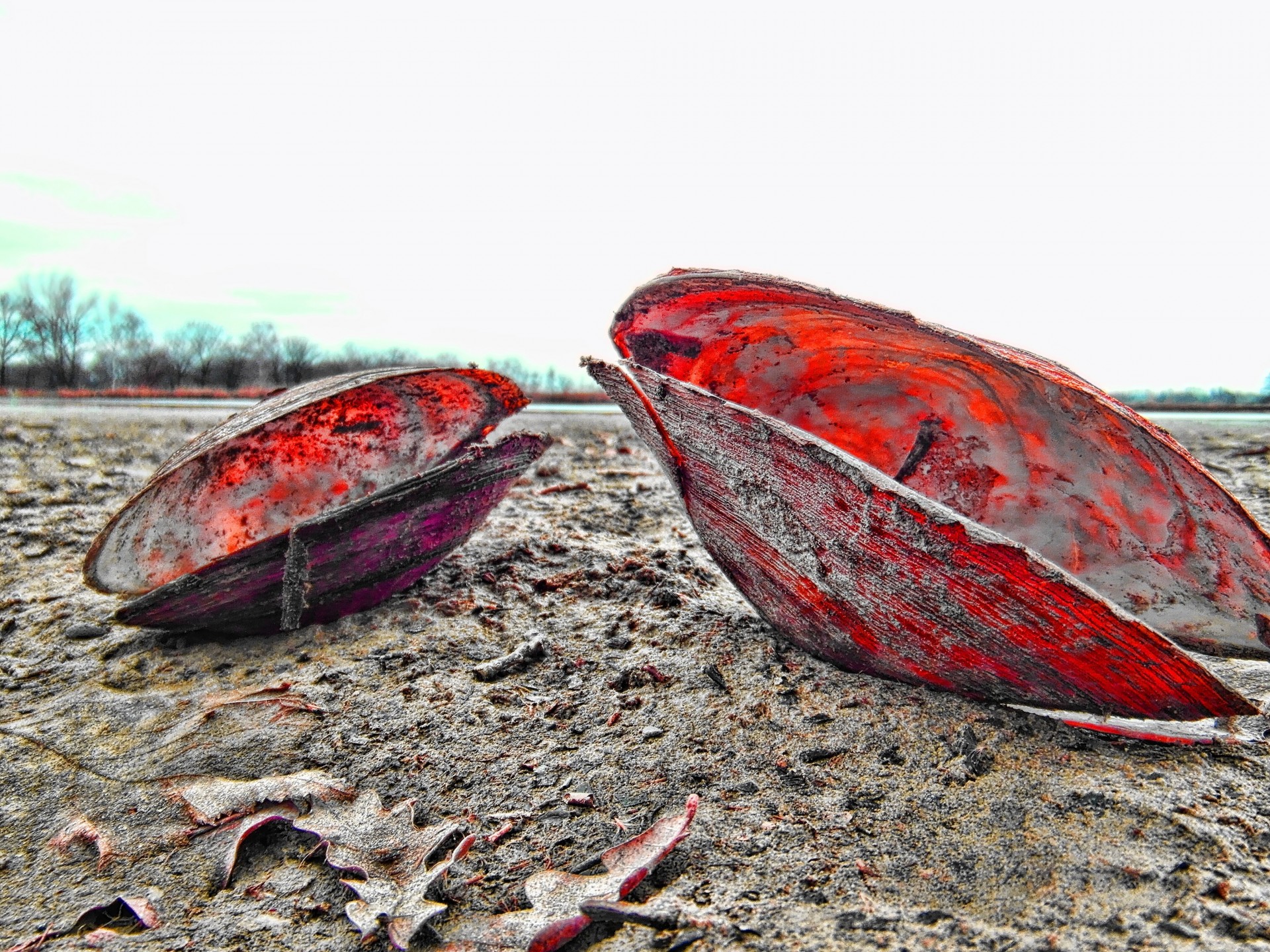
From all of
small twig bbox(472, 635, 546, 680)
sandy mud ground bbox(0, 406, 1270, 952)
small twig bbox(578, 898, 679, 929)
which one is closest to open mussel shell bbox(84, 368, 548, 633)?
sandy mud ground bbox(0, 406, 1270, 952)

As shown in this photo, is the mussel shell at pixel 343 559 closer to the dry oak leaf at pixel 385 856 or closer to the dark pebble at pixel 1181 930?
the dry oak leaf at pixel 385 856

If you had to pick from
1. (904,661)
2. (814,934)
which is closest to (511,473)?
(904,661)

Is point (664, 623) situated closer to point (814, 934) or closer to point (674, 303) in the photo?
point (674, 303)

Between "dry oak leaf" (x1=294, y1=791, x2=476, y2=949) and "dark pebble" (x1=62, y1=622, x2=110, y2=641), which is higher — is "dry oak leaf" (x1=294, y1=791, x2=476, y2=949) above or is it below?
below

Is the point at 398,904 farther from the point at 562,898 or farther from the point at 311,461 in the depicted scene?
the point at 311,461

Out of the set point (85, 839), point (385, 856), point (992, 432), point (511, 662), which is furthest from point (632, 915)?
point (992, 432)

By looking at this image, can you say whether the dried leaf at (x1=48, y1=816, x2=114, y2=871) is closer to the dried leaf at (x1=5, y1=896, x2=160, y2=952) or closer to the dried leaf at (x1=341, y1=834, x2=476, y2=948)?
the dried leaf at (x1=5, y1=896, x2=160, y2=952)
